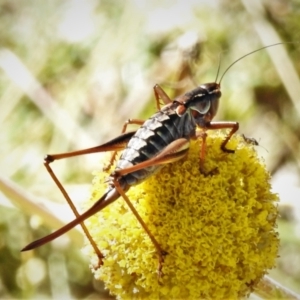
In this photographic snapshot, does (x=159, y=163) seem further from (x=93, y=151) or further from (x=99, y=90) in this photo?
(x=99, y=90)

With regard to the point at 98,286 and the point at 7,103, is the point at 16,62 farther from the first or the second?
the point at 98,286

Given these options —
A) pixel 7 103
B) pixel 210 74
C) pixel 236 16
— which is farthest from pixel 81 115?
pixel 236 16

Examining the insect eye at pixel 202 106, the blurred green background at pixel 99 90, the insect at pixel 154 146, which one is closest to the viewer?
the insect at pixel 154 146

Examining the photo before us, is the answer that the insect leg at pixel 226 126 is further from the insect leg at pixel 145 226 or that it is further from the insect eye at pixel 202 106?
the insect leg at pixel 145 226

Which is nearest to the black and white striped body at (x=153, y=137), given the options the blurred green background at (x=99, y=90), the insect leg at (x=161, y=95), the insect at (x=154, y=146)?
the insect at (x=154, y=146)

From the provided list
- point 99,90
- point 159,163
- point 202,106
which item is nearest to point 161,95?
point 202,106

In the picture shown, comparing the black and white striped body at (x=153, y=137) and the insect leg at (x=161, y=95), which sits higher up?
the insect leg at (x=161, y=95)

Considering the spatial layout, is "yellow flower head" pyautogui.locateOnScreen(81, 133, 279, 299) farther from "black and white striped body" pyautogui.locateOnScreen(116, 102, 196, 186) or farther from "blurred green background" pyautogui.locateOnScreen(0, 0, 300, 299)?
"blurred green background" pyautogui.locateOnScreen(0, 0, 300, 299)
